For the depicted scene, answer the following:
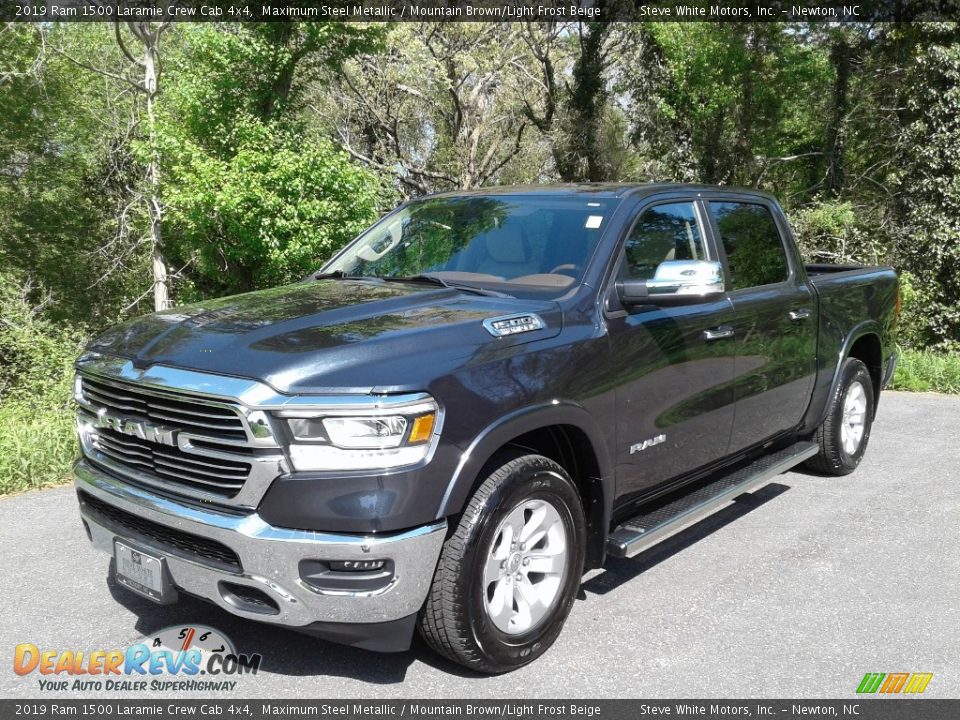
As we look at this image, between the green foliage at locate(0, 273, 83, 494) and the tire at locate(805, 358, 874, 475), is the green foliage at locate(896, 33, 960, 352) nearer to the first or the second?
the tire at locate(805, 358, 874, 475)

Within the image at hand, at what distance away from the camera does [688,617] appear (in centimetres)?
392

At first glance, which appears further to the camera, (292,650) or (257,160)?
(257,160)

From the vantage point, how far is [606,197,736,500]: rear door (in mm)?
3854

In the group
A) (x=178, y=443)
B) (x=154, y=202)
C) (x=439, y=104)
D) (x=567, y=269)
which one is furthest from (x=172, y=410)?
(x=439, y=104)

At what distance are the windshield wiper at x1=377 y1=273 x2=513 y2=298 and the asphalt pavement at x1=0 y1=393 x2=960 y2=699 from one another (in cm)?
155

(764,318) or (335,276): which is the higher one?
A: (335,276)

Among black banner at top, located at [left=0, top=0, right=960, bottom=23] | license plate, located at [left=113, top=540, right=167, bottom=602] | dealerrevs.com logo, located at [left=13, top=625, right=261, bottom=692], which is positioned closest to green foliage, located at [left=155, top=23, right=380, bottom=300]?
black banner at top, located at [left=0, top=0, right=960, bottom=23]

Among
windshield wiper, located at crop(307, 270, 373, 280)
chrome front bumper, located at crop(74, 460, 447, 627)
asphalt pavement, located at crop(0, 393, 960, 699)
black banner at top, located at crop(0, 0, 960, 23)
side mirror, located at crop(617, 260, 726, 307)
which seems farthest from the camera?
black banner at top, located at crop(0, 0, 960, 23)

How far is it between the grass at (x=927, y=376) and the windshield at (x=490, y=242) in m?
7.48

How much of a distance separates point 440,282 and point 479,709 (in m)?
1.94

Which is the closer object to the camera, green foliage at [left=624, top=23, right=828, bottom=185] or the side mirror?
the side mirror

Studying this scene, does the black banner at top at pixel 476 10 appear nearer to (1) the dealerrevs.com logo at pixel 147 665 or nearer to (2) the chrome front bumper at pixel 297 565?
(1) the dealerrevs.com logo at pixel 147 665

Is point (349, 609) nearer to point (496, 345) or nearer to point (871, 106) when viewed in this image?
point (496, 345)

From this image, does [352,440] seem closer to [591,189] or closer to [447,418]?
[447,418]
